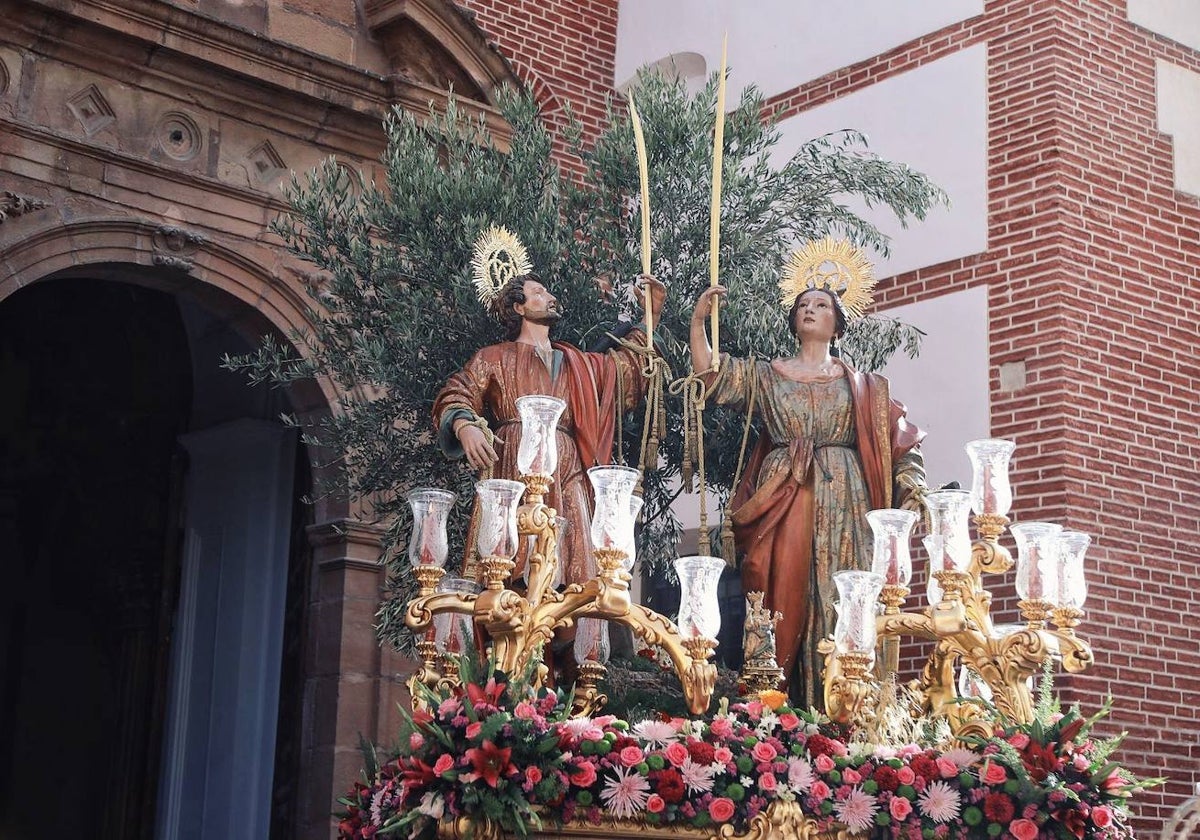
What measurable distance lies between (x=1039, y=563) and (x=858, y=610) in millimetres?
715

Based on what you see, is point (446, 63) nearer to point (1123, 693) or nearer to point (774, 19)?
point (774, 19)

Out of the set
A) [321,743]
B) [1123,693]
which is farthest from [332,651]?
[1123,693]

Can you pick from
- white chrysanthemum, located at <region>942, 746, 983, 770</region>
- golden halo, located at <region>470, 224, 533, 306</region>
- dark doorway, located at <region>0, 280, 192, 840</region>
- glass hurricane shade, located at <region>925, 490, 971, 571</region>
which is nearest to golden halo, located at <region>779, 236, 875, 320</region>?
golden halo, located at <region>470, 224, 533, 306</region>

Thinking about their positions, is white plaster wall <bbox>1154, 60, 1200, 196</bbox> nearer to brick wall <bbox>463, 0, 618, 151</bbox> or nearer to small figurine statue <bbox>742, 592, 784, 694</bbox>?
brick wall <bbox>463, 0, 618, 151</bbox>

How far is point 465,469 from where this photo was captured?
27.8 feet

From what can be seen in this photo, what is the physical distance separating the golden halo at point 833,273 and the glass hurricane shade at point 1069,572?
176 cm

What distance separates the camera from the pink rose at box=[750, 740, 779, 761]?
5676 mm

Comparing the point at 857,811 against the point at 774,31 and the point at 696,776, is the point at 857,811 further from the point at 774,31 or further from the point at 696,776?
the point at 774,31

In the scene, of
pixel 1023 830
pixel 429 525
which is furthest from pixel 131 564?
pixel 1023 830

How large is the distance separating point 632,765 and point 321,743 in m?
4.36

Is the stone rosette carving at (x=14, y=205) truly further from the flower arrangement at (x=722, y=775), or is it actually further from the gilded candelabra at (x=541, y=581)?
the flower arrangement at (x=722, y=775)

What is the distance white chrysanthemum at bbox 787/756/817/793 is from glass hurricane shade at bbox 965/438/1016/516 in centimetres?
130

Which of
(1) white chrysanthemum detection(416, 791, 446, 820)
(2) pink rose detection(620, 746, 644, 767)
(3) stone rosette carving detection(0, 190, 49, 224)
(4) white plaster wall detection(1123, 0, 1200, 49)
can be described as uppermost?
(4) white plaster wall detection(1123, 0, 1200, 49)

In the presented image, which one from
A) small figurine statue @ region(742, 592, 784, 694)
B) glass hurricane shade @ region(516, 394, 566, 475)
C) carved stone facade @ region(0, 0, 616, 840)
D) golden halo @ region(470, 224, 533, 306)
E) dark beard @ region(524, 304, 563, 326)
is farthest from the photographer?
carved stone facade @ region(0, 0, 616, 840)
